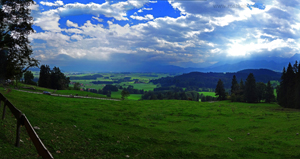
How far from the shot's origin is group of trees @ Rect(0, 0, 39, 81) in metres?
20.6

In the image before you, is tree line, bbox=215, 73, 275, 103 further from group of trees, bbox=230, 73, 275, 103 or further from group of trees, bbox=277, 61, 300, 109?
group of trees, bbox=277, 61, 300, 109

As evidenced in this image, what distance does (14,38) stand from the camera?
2147cm

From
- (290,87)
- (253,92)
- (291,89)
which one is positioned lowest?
(253,92)

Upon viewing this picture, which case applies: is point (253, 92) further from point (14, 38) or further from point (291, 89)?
point (14, 38)

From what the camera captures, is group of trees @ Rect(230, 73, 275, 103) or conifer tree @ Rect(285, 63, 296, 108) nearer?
conifer tree @ Rect(285, 63, 296, 108)

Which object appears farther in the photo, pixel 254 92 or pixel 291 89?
pixel 254 92

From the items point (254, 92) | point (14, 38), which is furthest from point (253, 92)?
point (14, 38)

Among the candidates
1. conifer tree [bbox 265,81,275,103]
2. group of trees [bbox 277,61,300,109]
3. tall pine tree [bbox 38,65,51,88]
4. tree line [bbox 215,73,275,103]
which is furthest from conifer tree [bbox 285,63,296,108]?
tall pine tree [bbox 38,65,51,88]

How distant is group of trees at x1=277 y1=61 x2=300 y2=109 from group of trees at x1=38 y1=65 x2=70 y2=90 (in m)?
104

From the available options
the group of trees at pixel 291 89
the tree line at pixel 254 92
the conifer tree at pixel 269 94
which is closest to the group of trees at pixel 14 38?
the group of trees at pixel 291 89

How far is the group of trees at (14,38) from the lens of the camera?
20.6m

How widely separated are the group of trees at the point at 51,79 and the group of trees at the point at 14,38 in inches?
3102

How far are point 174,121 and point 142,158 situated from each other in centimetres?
1467

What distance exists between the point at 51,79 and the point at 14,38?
271 ft
